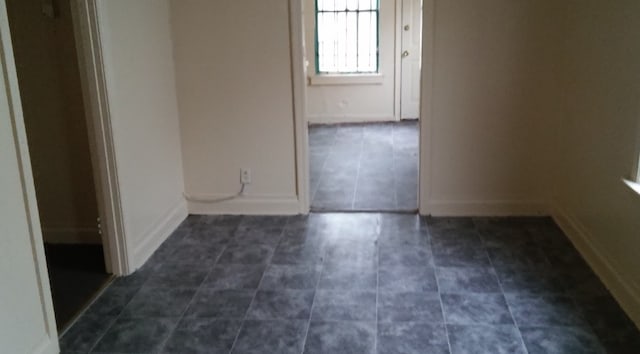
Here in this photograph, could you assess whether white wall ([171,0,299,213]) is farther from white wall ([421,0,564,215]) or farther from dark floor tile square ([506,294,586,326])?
dark floor tile square ([506,294,586,326])

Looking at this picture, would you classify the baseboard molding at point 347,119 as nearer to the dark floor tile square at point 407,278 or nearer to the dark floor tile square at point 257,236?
the dark floor tile square at point 257,236

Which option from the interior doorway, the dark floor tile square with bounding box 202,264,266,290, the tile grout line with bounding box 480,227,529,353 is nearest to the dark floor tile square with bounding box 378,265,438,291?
the tile grout line with bounding box 480,227,529,353

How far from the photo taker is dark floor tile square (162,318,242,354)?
2.56m

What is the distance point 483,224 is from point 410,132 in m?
3.20

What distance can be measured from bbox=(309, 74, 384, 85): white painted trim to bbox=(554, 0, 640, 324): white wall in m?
4.00

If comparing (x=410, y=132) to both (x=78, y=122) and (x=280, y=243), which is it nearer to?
(x=280, y=243)

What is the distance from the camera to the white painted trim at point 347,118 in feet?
25.5

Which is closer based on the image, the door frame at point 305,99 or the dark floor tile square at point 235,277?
the dark floor tile square at point 235,277

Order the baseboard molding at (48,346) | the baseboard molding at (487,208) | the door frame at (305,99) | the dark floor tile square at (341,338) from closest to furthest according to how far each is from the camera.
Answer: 1. the baseboard molding at (48,346)
2. the dark floor tile square at (341,338)
3. the door frame at (305,99)
4. the baseboard molding at (487,208)

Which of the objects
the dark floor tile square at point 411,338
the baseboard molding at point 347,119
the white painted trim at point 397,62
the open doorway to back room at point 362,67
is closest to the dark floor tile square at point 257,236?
the dark floor tile square at point 411,338

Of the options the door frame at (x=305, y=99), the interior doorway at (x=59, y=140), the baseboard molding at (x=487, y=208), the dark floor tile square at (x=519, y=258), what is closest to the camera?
the dark floor tile square at (x=519, y=258)

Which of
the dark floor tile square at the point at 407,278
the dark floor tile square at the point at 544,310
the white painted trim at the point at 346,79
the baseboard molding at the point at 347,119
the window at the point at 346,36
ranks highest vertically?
the window at the point at 346,36

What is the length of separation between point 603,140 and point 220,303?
7.03 ft

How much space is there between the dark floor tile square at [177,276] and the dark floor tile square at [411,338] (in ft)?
3.60
